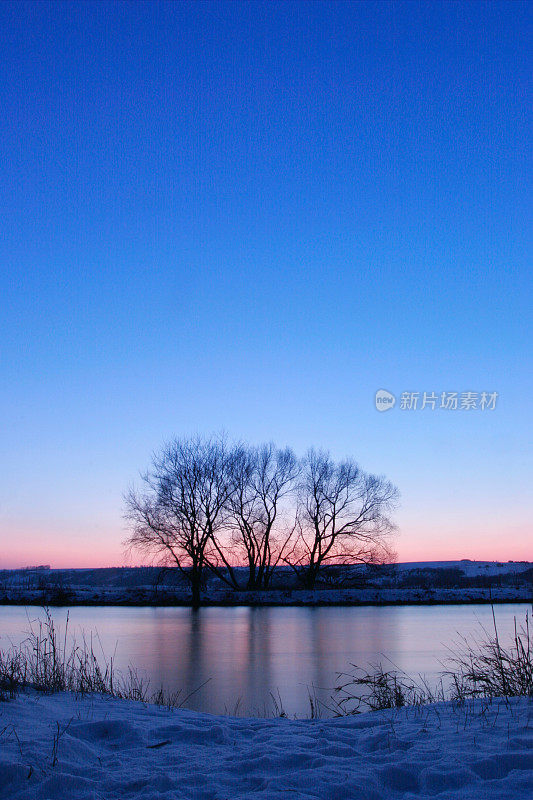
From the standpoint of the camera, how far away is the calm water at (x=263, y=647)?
8312 millimetres

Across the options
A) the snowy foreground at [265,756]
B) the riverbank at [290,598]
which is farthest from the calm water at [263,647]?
the riverbank at [290,598]

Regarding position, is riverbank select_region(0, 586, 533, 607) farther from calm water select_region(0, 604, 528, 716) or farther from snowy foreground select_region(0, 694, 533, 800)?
snowy foreground select_region(0, 694, 533, 800)

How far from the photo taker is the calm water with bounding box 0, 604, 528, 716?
27.3 ft

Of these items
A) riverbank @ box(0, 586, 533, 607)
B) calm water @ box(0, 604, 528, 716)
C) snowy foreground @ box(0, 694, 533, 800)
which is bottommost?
riverbank @ box(0, 586, 533, 607)

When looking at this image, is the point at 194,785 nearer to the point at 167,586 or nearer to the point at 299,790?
the point at 299,790

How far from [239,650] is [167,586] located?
77.1 ft

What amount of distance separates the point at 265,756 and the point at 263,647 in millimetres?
10346

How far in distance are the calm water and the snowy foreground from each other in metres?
2.64

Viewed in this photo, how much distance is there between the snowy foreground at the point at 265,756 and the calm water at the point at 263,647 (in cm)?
264

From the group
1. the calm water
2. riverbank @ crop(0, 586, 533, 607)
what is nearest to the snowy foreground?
the calm water

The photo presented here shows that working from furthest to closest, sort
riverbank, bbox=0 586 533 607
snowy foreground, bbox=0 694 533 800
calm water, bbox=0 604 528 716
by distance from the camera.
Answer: riverbank, bbox=0 586 533 607, calm water, bbox=0 604 528 716, snowy foreground, bbox=0 694 533 800

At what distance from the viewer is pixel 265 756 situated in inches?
137

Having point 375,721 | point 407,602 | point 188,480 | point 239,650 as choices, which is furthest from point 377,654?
point 188,480

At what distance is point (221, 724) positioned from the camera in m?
4.61
